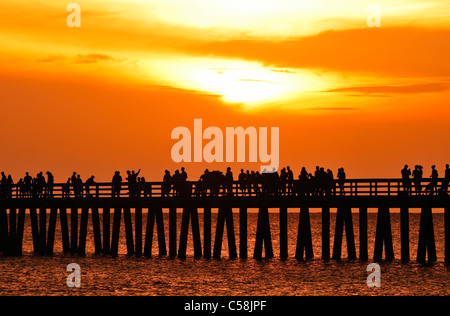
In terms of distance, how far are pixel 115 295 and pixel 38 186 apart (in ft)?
41.0

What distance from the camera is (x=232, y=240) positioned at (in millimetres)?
53656

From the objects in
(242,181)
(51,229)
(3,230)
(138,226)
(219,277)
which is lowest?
(219,277)

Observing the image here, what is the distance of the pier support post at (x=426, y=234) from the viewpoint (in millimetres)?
49844

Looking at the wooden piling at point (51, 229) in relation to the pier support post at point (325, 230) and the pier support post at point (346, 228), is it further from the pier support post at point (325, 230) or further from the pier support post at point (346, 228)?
the pier support post at point (346, 228)

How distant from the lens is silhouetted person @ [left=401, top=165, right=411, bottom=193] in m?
48.2

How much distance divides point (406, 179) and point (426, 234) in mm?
3800

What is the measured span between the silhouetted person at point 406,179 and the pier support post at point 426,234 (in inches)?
56.8

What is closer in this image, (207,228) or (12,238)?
(207,228)

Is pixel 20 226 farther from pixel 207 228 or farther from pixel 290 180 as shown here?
pixel 290 180

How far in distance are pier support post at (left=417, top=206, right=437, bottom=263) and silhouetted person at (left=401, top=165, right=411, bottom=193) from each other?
144 centimetres

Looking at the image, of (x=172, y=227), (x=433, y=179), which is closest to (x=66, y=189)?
(x=172, y=227)

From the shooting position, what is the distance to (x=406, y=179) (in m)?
48.2

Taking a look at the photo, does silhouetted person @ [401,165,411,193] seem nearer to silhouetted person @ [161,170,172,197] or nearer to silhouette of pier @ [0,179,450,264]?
silhouette of pier @ [0,179,450,264]
